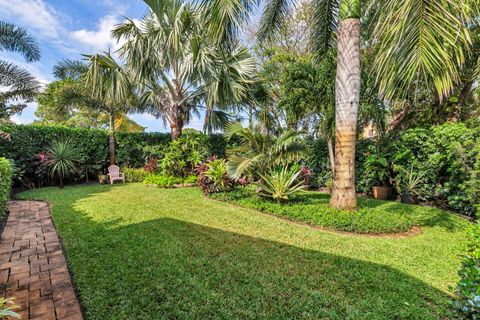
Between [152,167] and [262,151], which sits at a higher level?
[262,151]

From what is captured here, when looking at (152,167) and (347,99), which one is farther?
(152,167)

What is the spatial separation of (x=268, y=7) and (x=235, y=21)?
3183mm

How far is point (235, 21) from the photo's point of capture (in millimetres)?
4262

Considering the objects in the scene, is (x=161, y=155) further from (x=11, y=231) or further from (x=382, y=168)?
(x=382, y=168)

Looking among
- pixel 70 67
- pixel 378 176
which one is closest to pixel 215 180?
pixel 378 176

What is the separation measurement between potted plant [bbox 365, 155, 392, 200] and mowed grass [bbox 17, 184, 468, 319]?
2.14 meters

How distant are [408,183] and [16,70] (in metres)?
15.8

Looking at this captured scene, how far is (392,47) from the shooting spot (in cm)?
392

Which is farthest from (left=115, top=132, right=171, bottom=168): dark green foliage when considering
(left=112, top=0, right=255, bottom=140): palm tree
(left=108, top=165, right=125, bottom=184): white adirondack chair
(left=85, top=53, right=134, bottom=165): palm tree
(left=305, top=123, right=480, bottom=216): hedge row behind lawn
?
(left=305, top=123, right=480, bottom=216): hedge row behind lawn

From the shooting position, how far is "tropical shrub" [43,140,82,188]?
903 centimetres

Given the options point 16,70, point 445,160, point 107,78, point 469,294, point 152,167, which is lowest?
point 469,294

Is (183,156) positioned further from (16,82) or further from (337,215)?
(16,82)

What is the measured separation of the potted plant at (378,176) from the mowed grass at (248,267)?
2136 millimetres

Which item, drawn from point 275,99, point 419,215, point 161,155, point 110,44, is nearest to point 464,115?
point 419,215
